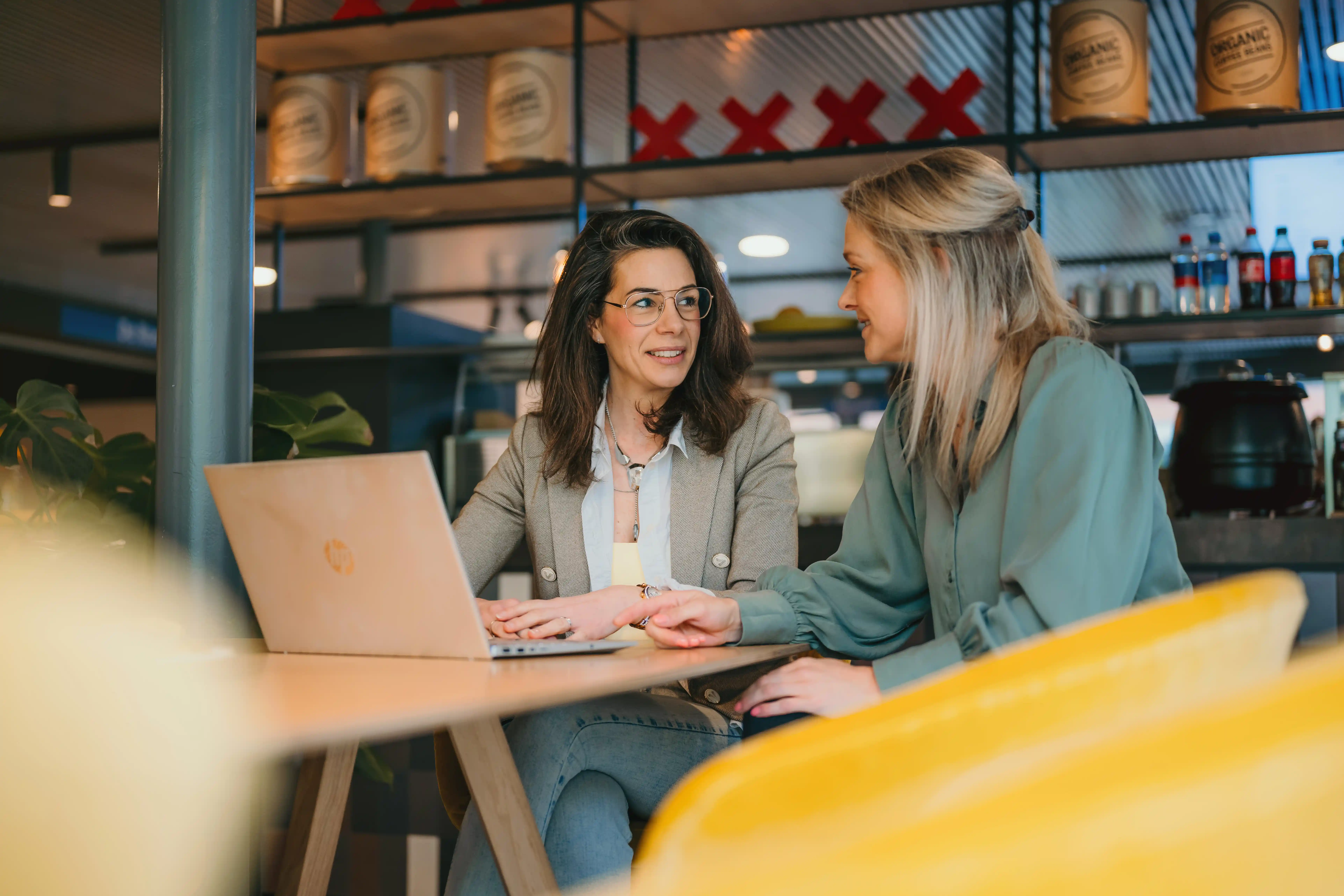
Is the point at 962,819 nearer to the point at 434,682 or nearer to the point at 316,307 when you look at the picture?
the point at 434,682

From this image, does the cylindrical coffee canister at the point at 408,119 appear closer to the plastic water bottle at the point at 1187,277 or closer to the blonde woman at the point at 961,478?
the plastic water bottle at the point at 1187,277

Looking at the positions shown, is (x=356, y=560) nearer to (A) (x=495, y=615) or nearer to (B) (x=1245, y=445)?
(A) (x=495, y=615)

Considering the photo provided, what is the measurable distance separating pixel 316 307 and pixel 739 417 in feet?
7.72

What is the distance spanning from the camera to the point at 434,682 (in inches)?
37.6

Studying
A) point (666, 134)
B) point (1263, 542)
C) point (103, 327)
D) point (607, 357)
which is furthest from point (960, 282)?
point (103, 327)

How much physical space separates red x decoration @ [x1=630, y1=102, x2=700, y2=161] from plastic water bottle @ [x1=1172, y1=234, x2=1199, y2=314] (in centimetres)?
138

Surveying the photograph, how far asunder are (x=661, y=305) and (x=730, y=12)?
190 centimetres

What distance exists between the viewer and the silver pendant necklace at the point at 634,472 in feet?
5.98

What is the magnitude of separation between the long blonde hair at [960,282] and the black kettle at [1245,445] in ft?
4.29

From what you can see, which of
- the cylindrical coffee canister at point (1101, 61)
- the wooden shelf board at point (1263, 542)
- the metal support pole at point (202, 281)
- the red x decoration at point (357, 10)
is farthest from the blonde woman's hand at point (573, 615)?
the red x decoration at point (357, 10)

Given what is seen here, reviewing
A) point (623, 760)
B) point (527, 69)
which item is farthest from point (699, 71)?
point (623, 760)

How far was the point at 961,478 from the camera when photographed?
1.39m

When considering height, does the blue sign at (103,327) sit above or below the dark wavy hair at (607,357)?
above

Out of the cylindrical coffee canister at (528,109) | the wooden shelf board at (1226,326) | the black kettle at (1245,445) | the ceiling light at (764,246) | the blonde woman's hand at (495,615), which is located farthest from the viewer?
the ceiling light at (764,246)
